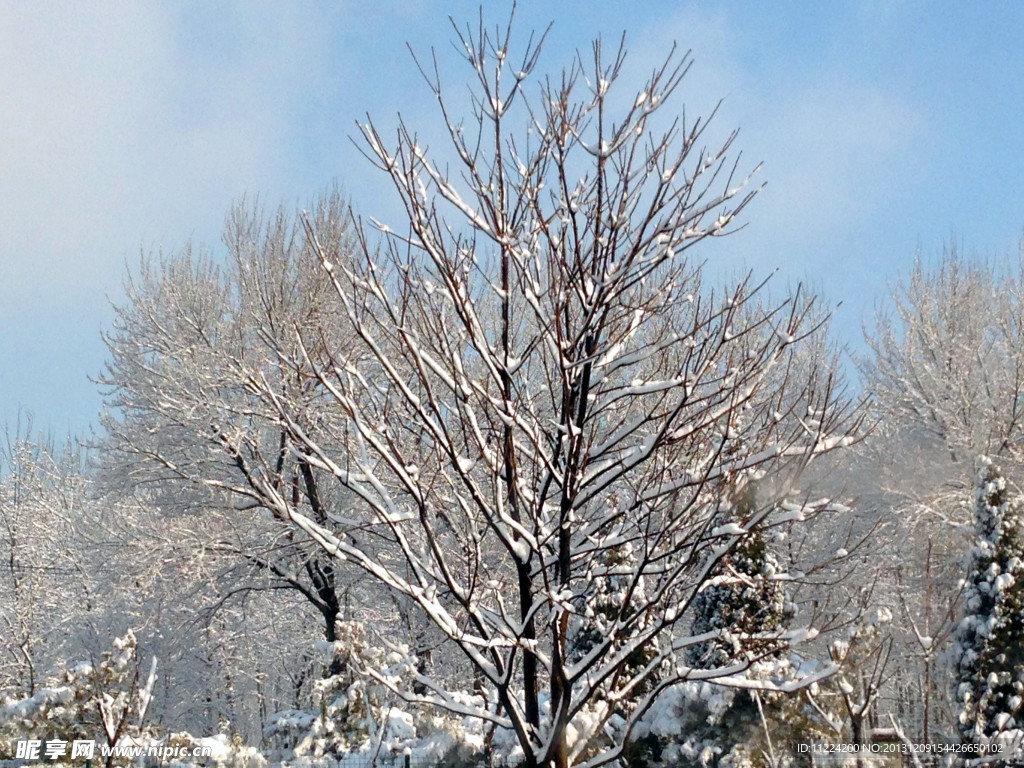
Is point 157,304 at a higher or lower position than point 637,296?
higher

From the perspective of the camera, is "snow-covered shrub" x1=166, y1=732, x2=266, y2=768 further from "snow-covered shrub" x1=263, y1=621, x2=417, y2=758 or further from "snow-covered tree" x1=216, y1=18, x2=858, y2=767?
"snow-covered tree" x1=216, y1=18, x2=858, y2=767

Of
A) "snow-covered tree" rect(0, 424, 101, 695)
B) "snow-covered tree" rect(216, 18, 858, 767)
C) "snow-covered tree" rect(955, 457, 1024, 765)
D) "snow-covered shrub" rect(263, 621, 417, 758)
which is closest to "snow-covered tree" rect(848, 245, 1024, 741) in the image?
"snow-covered tree" rect(955, 457, 1024, 765)

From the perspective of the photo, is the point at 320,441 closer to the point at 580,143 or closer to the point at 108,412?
the point at 108,412

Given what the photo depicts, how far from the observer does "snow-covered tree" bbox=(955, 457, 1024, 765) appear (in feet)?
29.6

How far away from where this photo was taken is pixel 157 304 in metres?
13.9

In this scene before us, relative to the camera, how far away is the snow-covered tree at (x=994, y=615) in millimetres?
9008

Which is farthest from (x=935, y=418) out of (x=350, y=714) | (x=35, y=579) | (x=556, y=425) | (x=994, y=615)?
(x=35, y=579)

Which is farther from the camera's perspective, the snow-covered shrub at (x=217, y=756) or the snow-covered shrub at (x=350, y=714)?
the snow-covered shrub at (x=350, y=714)

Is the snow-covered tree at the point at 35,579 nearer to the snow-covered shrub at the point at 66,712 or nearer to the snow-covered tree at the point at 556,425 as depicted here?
the snow-covered shrub at the point at 66,712

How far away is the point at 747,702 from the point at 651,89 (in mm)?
6245

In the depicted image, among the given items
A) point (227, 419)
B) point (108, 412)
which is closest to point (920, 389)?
point (227, 419)

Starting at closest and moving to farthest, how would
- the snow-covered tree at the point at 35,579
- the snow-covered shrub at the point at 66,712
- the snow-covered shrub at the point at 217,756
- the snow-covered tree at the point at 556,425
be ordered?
the snow-covered tree at the point at 556,425, the snow-covered shrub at the point at 217,756, the snow-covered shrub at the point at 66,712, the snow-covered tree at the point at 35,579

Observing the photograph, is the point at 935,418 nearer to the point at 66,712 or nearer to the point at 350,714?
the point at 350,714

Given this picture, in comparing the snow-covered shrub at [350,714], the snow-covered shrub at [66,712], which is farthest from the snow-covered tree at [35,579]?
the snow-covered shrub at [350,714]
